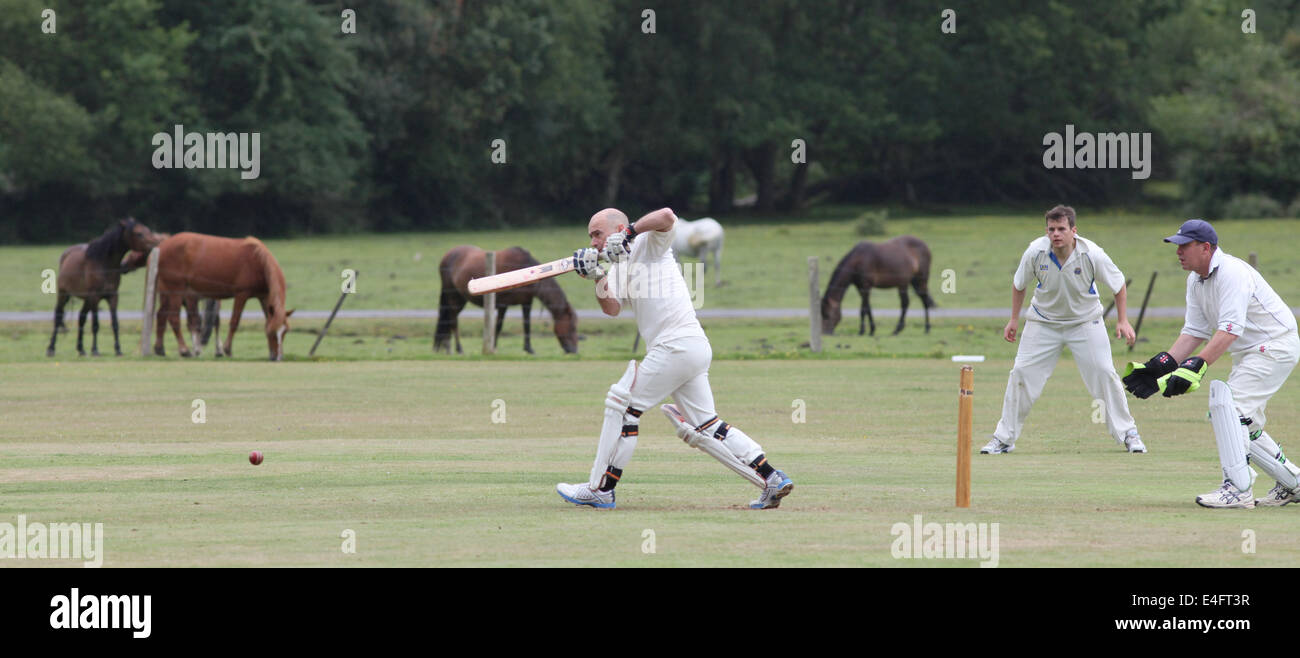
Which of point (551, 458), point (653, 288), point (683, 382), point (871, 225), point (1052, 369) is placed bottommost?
point (551, 458)

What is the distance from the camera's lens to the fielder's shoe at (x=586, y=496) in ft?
34.0

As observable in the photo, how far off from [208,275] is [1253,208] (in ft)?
141

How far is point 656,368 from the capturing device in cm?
1010

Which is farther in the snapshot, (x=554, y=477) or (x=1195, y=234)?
(x=554, y=477)

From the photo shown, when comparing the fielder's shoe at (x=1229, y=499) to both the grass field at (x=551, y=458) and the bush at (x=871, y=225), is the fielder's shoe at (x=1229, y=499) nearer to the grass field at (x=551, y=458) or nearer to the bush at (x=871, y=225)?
the grass field at (x=551, y=458)

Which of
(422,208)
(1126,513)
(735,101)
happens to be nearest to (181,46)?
(422,208)

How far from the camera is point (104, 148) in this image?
63.3 m

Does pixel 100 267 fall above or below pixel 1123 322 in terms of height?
above

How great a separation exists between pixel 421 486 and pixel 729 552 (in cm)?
362

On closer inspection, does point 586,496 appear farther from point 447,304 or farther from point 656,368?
point 447,304

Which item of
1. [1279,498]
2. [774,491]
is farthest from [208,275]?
[1279,498]

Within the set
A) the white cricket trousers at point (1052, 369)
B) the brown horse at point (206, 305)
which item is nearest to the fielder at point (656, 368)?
the white cricket trousers at point (1052, 369)

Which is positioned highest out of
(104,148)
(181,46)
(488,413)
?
(181,46)
